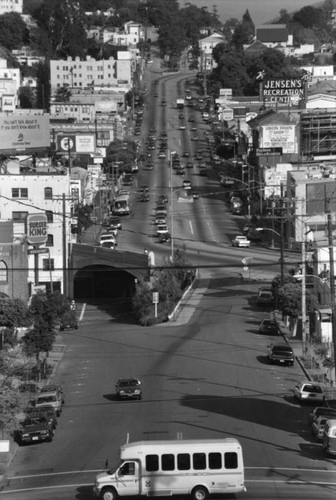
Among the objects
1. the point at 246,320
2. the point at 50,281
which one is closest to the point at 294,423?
the point at 246,320

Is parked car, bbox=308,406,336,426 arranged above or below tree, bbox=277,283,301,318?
above

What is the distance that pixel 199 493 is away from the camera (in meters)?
36.5

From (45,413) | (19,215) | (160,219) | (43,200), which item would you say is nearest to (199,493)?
(45,413)

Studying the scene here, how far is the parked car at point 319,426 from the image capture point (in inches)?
1713

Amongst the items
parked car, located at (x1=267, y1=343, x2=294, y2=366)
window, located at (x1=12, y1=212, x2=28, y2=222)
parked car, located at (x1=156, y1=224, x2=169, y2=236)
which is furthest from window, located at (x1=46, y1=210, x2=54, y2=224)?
parked car, located at (x1=267, y1=343, x2=294, y2=366)

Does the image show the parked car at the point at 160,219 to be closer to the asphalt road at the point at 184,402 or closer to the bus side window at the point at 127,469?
the asphalt road at the point at 184,402

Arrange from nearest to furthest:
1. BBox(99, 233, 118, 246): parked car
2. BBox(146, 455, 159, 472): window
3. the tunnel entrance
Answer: BBox(146, 455, 159, 472): window < the tunnel entrance < BBox(99, 233, 118, 246): parked car

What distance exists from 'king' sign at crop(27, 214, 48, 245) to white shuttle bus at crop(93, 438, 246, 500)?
48218 millimetres

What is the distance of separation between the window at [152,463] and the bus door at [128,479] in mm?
296

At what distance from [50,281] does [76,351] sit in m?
18.3

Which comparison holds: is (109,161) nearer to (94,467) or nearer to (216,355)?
A: (216,355)

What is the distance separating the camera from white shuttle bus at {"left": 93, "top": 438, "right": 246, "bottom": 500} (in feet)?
120

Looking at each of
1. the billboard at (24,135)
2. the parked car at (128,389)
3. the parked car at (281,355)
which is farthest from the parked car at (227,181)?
the parked car at (128,389)

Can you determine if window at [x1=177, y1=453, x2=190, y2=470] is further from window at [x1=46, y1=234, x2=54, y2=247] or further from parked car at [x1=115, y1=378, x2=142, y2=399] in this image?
window at [x1=46, y1=234, x2=54, y2=247]
